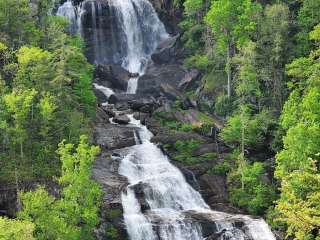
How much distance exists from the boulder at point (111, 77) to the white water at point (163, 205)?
872 inches

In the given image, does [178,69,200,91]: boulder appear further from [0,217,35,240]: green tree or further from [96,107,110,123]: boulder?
[0,217,35,240]: green tree

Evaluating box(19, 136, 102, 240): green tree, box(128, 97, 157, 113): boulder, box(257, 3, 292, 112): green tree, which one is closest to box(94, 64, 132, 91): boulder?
box(128, 97, 157, 113): boulder

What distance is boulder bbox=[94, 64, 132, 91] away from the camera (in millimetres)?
79250

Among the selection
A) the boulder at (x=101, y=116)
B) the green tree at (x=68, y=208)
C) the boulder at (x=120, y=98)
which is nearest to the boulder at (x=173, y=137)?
the boulder at (x=101, y=116)

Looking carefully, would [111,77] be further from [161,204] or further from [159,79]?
[161,204]

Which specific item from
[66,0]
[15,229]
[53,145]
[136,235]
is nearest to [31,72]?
[53,145]

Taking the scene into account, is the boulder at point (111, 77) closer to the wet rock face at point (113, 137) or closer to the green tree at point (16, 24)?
the wet rock face at point (113, 137)

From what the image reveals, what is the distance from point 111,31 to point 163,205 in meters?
43.4

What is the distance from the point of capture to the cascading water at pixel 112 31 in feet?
279

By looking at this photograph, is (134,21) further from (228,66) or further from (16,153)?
(16,153)

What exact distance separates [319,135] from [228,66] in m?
22.7

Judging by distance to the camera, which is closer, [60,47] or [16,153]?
[16,153]

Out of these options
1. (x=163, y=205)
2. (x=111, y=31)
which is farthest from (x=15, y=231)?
(x=111, y=31)

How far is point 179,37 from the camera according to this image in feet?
272
